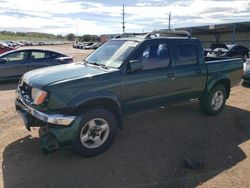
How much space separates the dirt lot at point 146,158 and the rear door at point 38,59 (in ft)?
16.3

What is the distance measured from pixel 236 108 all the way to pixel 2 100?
6661 millimetres

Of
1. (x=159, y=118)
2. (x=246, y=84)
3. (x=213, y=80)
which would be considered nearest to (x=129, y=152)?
(x=159, y=118)

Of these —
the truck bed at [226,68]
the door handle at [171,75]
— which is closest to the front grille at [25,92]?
the door handle at [171,75]

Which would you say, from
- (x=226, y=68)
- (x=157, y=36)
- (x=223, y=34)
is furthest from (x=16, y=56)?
(x=223, y=34)

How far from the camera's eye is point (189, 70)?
5.62 meters

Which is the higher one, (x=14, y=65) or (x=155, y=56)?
(x=155, y=56)

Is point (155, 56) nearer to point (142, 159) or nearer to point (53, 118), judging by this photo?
point (142, 159)

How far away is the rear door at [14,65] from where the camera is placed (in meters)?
10.5

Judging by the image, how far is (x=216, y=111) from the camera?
661 cm

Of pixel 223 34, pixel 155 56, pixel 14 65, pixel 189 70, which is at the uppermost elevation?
pixel 223 34

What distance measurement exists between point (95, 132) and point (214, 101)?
11.4 ft

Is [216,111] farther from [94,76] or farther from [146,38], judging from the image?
[94,76]

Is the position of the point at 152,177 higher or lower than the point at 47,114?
lower

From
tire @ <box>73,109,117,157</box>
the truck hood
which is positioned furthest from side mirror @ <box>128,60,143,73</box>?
tire @ <box>73,109,117,157</box>
